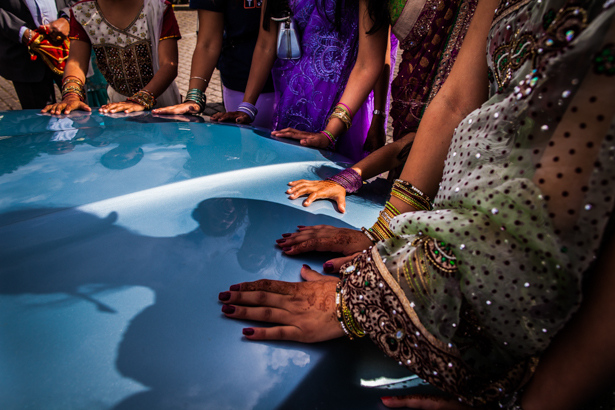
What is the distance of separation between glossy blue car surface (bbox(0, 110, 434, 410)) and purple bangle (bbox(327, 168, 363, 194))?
48 millimetres

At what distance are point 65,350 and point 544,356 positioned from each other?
0.75 meters

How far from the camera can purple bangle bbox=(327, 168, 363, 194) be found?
3.98 feet

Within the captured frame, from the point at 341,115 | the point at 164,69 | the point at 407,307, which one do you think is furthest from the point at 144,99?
the point at 407,307

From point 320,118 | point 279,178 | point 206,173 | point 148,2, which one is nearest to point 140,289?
point 206,173

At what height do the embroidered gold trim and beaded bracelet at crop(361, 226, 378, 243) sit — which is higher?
the embroidered gold trim

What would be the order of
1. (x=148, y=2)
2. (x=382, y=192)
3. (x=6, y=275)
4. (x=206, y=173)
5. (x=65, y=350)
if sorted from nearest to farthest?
(x=65, y=350) → (x=6, y=275) → (x=206, y=173) → (x=382, y=192) → (x=148, y=2)

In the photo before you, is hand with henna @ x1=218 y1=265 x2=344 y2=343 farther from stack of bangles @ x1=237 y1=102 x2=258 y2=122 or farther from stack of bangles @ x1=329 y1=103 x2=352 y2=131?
stack of bangles @ x1=237 y1=102 x2=258 y2=122

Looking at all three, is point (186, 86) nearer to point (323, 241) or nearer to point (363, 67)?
point (363, 67)

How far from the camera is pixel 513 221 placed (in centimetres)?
42

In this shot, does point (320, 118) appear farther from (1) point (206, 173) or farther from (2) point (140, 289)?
(2) point (140, 289)

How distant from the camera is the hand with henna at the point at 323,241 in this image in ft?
2.85

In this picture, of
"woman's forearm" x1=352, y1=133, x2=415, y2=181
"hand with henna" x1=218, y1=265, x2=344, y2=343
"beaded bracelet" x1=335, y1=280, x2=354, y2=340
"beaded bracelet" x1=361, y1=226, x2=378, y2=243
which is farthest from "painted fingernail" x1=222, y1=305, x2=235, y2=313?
"woman's forearm" x1=352, y1=133, x2=415, y2=181

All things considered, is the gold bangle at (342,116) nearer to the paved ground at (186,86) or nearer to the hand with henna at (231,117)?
the hand with henna at (231,117)

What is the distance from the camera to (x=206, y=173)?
115 centimetres
